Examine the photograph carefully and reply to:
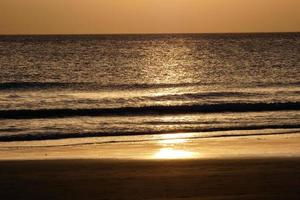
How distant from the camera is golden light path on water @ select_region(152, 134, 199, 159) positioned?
14.9 meters

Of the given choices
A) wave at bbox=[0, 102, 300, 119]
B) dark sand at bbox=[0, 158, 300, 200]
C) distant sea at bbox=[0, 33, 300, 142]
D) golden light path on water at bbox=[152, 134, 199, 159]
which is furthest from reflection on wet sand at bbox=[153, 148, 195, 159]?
wave at bbox=[0, 102, 300, 119]

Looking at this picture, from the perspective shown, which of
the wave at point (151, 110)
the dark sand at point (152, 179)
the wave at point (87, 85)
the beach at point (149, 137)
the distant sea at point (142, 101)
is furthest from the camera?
the wave at point (87, 85)

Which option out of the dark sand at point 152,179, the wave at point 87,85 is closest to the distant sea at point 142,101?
the wave at point 87,85

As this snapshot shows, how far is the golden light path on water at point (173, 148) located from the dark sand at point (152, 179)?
5.20 feet

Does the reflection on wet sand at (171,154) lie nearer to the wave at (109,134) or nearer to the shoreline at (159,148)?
the shoreline at (159,148)

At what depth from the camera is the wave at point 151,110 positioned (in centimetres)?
2683

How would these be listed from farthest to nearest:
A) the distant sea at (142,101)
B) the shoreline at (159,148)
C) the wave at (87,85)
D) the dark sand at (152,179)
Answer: the wave at (87,85) → the distant sea at (142,101) → the shoreline at (159,148) → the dark sand at (152,179)

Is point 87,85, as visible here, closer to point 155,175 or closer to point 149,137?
point 149,137

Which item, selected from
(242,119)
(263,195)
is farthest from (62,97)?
(263,195)

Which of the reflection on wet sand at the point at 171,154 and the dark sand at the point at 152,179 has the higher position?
the dark sand at the point at 152,179

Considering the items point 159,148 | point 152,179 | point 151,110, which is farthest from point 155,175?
point 151,110

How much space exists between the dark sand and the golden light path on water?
62.4 inches

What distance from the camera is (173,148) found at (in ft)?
56.0

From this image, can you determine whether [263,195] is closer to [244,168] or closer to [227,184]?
[227,184]
